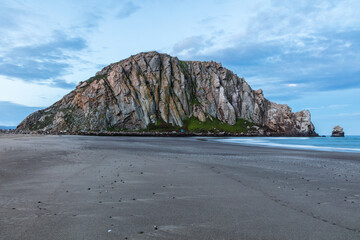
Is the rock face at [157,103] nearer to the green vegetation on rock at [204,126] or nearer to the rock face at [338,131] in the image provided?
the green vegetation on rock at [204,126]

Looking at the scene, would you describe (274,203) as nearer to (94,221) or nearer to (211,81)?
(94,221)

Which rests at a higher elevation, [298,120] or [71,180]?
[298,120]

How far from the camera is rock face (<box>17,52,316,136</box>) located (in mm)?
155000

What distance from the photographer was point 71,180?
1187 centimetres

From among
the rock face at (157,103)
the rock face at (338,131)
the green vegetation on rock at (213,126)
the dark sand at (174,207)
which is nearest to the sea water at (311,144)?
the dark sand at (174,207)

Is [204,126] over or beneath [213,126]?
beneath

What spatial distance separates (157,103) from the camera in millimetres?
171500

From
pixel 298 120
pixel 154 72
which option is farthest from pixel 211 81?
pixel 298 120

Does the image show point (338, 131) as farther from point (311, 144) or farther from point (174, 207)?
point (174, 207)

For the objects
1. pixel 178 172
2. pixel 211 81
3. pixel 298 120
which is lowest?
pixel 178 172

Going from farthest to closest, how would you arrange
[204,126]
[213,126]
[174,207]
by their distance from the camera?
[213,126]
[204,126]
[174,207]

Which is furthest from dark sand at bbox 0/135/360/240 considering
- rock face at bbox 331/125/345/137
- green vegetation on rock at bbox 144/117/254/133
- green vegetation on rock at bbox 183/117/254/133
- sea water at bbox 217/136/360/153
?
rock face at bbox 331/125/345/137

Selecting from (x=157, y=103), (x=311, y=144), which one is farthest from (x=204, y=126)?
(x=311, y=144)

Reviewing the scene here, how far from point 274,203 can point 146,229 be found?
4.92 metres
